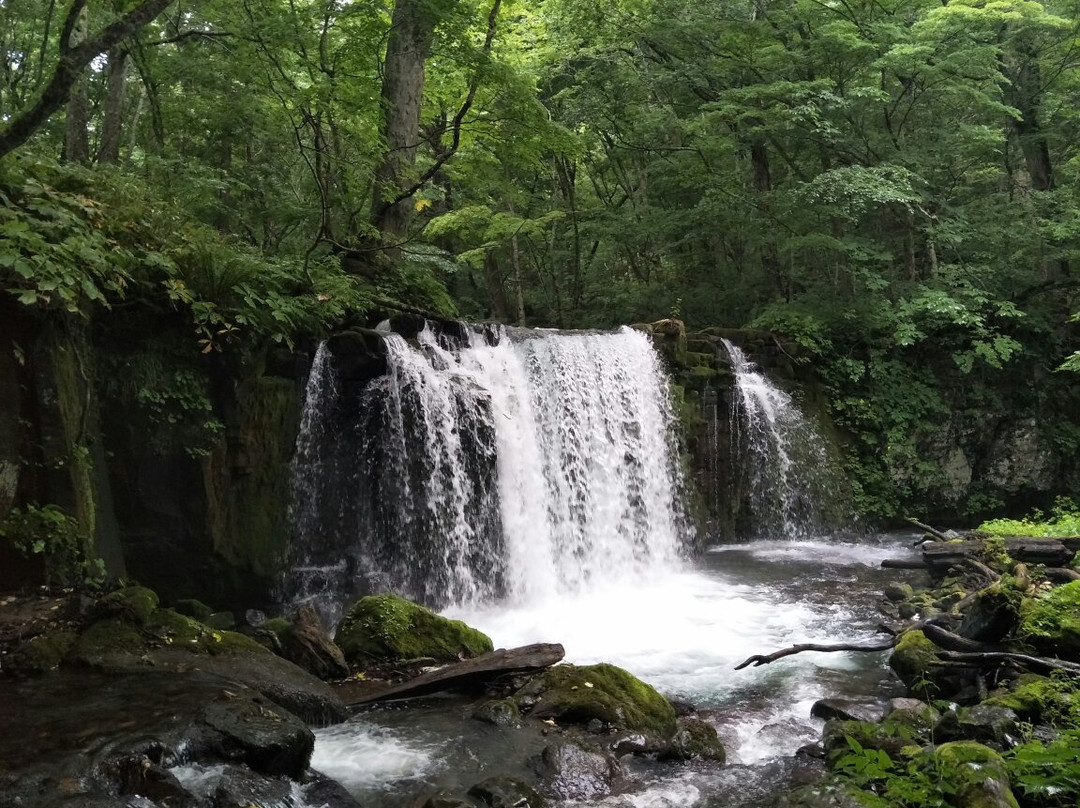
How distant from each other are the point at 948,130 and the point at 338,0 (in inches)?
463

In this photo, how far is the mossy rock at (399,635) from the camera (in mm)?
6562

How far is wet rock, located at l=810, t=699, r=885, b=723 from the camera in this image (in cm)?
521

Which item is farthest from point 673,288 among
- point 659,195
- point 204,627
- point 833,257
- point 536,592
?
point 204,627

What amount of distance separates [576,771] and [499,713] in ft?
3.29

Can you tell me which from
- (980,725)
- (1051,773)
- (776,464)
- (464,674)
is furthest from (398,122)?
(1051,773)

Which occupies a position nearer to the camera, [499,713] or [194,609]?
[499,713]

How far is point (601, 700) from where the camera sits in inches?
213

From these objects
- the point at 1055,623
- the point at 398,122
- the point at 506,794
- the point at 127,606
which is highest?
the point at 398,122

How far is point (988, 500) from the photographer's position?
14.2 metres

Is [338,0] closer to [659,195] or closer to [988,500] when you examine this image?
[659,195]

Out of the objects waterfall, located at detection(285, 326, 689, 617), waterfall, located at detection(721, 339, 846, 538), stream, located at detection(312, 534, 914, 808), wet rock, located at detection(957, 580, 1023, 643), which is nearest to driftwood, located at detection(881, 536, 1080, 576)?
stream, located at detection(312, 534, 914, 808)

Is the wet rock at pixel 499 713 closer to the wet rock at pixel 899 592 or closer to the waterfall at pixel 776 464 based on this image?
the wet rock at pixel 899 592

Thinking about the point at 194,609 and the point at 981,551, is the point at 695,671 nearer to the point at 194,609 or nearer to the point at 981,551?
the point at 981,551

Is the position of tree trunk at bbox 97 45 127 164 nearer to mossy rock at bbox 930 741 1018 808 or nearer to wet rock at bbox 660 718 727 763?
wet rock at bbox 660 718 727 763
